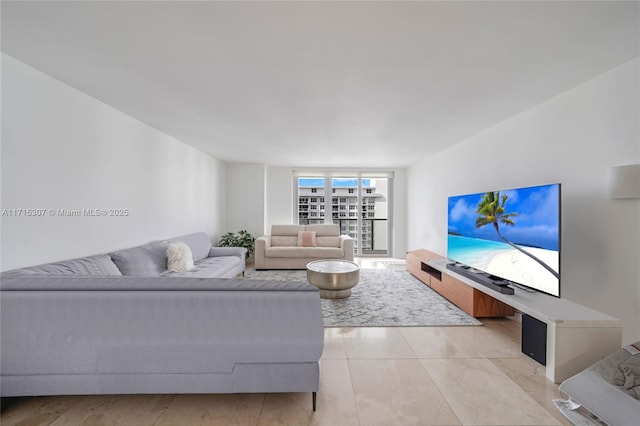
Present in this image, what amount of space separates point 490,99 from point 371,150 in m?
2.37

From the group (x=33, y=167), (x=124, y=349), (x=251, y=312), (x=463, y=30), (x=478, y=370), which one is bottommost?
(x=478, y=370)

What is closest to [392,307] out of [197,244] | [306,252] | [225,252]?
[306,252]

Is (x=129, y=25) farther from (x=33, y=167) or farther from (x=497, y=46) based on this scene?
(x=497, y=46)

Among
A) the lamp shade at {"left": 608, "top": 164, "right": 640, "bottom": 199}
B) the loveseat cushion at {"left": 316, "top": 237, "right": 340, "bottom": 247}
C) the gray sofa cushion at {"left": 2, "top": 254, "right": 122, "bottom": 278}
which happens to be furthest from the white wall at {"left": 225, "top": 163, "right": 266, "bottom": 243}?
the lamp shade at {"left": 608, "top": 164, "right": 640, "bottom": 199}

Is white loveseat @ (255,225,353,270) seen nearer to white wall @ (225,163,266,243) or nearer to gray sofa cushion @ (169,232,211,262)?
white wall @ (225,163,266,243)

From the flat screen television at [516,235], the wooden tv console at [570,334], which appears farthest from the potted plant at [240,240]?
the wooden tv console at [570,334]

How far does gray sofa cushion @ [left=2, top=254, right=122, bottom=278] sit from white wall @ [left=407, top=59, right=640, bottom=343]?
4.30 meters

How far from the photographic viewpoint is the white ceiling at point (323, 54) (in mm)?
1507

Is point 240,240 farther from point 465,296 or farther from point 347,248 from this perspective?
point 465,296

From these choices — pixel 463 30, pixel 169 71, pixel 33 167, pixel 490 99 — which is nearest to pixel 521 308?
pixel 490 99

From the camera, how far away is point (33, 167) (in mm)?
2115

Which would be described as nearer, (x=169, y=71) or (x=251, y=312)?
Result: (x=251, y=312)

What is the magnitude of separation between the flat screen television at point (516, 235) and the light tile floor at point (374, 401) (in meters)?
0.75

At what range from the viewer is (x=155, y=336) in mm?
1550
